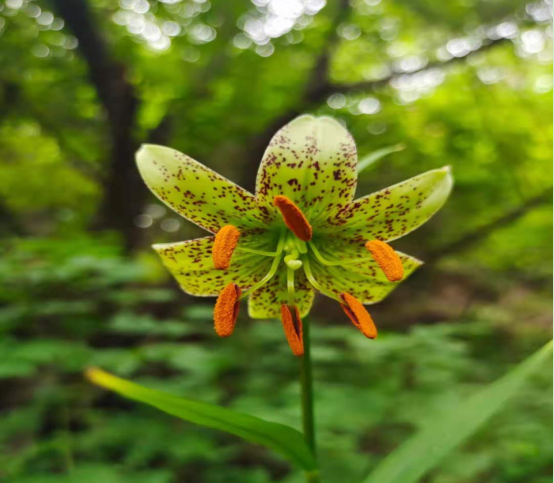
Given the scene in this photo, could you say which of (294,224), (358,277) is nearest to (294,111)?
(358,277)

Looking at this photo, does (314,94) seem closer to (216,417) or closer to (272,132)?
(272,132)

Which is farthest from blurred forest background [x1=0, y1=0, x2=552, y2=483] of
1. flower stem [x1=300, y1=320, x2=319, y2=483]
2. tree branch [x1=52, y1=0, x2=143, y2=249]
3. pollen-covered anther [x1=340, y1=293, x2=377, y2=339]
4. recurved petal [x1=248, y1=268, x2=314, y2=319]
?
flower stem [x1=300, y1=320, x2=319, y2=483]

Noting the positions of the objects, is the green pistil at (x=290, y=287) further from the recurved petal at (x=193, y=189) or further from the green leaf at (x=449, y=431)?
the green leaf at (x=449, y=431)

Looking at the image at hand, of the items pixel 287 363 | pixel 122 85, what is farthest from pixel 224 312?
pixel 122 85

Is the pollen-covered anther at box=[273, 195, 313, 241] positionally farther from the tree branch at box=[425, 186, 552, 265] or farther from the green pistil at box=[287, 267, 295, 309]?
the tree branch at box=[425, 186, 552, 265]

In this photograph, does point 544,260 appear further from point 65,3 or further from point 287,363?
point 65,3
